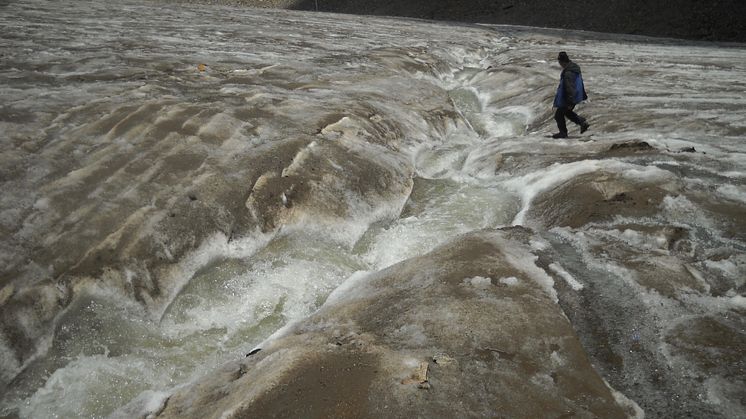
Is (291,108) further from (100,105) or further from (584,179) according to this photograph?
(584,179)

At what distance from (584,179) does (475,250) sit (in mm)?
2914

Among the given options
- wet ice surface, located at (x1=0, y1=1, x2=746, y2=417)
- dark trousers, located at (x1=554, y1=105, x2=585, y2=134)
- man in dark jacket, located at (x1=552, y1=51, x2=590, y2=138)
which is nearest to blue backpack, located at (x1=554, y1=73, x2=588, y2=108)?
man in dark jacket, located at (x1=552, y1=51, x2=590, y2=138)

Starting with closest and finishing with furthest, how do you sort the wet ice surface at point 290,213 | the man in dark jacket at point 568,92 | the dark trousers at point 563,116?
the wet ice surface at point 290,213, the man in dark jacket at point 568,92, the dark trousers at point 563,116

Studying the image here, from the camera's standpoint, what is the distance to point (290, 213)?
23.3ft

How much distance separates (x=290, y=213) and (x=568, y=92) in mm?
6880

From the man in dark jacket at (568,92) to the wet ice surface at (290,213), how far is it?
0.51m

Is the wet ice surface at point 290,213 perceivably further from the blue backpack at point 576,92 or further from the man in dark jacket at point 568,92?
the blue backpack at point 576,92

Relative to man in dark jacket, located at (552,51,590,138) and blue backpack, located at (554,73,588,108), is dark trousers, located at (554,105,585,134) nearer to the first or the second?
man in dark jacket, located at (552,51,590,138)

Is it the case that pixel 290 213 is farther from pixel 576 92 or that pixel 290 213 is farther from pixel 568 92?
pixel 576 92

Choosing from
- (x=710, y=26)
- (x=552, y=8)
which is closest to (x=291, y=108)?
(x=710, y=26)

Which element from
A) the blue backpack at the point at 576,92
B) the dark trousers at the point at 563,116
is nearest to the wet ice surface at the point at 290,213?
the dark trousers at the point at 563,116

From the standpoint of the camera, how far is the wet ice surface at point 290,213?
478cm

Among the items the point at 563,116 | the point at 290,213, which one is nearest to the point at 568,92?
the point at 563,116

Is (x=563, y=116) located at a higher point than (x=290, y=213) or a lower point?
higher
